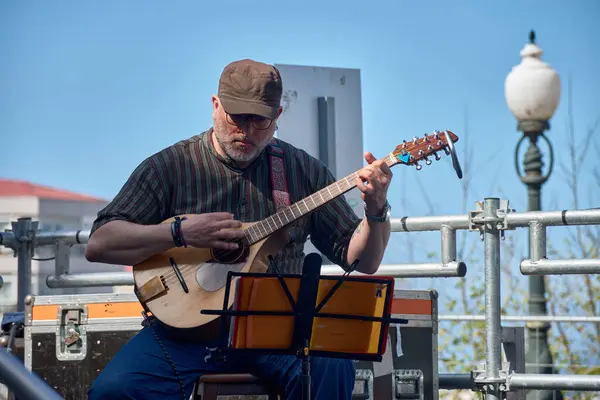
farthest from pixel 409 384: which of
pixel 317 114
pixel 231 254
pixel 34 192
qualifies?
pixel 34 192

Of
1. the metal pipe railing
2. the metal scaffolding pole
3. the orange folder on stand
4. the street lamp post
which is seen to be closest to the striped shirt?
the orange folder on stand

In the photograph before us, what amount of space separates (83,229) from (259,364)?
2.36 meters

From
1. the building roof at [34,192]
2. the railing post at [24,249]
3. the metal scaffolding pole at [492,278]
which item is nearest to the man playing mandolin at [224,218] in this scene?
the metal scaffolding pole at [492,278]

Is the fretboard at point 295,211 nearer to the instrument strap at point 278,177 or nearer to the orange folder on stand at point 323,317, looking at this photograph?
the instrument strap at point 278,177

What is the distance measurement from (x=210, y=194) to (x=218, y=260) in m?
0.30

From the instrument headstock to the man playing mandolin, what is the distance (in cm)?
20

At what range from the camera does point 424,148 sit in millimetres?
3926

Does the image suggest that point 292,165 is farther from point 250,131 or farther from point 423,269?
point 423,269

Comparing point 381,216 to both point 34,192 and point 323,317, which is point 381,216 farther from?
point 34,192

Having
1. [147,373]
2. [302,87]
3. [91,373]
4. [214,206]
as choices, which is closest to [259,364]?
[147,373]

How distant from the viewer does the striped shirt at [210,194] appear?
13.3 feet

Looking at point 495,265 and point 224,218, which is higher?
point 224,218

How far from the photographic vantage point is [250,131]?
4.03 metres

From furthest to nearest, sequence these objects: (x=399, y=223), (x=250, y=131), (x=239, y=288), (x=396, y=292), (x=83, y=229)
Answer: (x=83, y=229) < (x=399, y=223) < (x=396, y=292) < (x=250, y=131) < (x=239, y=288)
